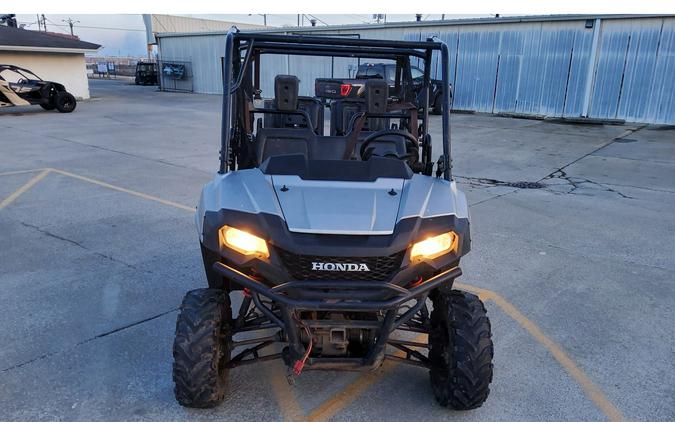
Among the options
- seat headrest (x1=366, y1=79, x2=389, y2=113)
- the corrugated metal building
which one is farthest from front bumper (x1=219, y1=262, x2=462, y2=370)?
the corrugated metal building

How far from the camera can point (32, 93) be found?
1773 cm

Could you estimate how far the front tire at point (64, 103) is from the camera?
18266mm

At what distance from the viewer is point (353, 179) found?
2807mm

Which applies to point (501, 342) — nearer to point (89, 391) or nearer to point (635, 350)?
point (635, 350)

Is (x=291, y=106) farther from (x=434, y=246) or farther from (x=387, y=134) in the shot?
(x=434, y=246)

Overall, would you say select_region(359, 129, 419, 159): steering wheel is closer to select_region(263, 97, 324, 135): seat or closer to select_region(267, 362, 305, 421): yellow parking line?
select_region(263, 97, 324, 135): seat

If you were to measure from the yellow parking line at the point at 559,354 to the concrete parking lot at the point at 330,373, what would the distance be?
13mm

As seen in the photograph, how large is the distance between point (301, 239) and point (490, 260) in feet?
10.7

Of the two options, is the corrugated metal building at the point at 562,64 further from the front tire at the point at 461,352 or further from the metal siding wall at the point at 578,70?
the front tire at the point at 461,352

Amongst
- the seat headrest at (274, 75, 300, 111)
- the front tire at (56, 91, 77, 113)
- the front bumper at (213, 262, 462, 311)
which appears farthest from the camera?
the front tire at (56, 91, 77, 113)

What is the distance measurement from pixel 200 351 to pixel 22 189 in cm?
646

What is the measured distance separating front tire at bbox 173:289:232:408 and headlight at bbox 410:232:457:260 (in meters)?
1.08

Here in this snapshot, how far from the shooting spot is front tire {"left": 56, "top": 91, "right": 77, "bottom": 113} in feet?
59.9

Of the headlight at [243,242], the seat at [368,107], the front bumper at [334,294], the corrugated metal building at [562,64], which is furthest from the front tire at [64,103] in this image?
the front bumper at [334,294]
